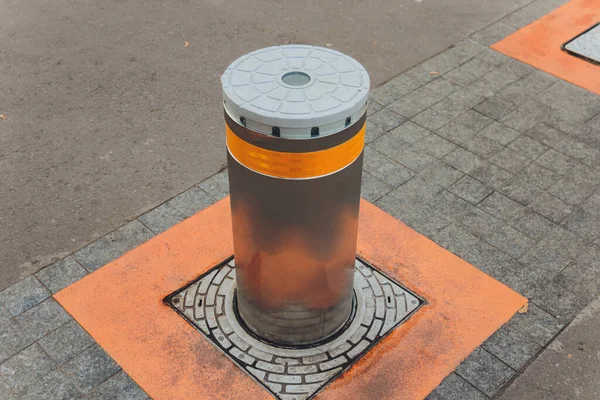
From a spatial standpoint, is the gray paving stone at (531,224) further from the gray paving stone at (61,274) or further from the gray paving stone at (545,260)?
the gray paving stone at (61,274)

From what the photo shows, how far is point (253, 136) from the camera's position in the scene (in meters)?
3.62

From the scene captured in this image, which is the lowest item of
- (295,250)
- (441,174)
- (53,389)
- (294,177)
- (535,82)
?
(53,389)

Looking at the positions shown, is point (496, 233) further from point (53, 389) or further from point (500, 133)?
point (53, 389)

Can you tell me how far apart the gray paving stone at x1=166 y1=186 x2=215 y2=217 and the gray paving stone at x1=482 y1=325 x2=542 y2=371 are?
2.73 meters

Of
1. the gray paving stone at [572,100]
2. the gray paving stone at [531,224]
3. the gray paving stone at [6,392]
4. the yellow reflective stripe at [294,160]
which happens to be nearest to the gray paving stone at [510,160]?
the gray paving stone at [531,224]

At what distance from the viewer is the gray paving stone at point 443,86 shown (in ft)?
24.7

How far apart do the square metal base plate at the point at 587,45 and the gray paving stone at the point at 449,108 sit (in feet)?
6.65

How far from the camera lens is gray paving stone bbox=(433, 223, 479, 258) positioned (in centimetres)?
553

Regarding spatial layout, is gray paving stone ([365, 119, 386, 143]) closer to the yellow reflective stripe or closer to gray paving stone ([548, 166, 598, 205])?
gray paving stone ([548, 166, 598, 205])

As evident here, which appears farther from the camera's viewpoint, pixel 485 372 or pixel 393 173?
pixel 393 173

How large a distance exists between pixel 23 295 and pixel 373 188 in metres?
3.18

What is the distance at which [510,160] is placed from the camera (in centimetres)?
652

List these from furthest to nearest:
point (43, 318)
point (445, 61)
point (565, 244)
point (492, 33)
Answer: point (492, 33)
point (445, 61)
point (565, 244)
point (43, 318)

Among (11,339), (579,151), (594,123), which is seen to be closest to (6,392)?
(11,339)
